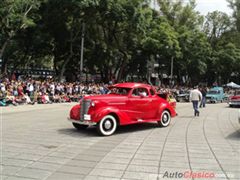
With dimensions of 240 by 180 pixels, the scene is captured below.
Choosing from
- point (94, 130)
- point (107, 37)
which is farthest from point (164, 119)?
point (107, 37)

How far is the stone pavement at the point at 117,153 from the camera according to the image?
662 cm

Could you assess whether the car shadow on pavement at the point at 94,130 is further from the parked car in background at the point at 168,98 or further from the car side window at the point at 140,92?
the parked car in background at the point at 168,98

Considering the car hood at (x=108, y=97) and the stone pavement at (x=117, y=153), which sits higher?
the car hood at (x=108, y=97)

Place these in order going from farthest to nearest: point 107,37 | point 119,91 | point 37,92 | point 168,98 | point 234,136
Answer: point 107,37, point 37,92, point 168,98, point 119,91, point 234,136

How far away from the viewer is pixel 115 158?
781 centimetres

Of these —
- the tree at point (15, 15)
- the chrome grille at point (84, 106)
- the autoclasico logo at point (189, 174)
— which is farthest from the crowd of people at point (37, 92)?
the autoclasico logo at point (189, 174)

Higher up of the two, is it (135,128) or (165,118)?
(165,118)

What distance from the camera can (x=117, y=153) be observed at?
834cm

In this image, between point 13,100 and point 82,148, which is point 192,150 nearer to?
point 82,148

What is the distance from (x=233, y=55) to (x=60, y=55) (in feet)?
104

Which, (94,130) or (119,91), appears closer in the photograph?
(94,130)

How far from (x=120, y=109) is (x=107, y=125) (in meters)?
0.78

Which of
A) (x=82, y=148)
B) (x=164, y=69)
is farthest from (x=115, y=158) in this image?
(x=164, y=69)

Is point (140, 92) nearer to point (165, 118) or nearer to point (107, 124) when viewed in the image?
point (165, 118)
